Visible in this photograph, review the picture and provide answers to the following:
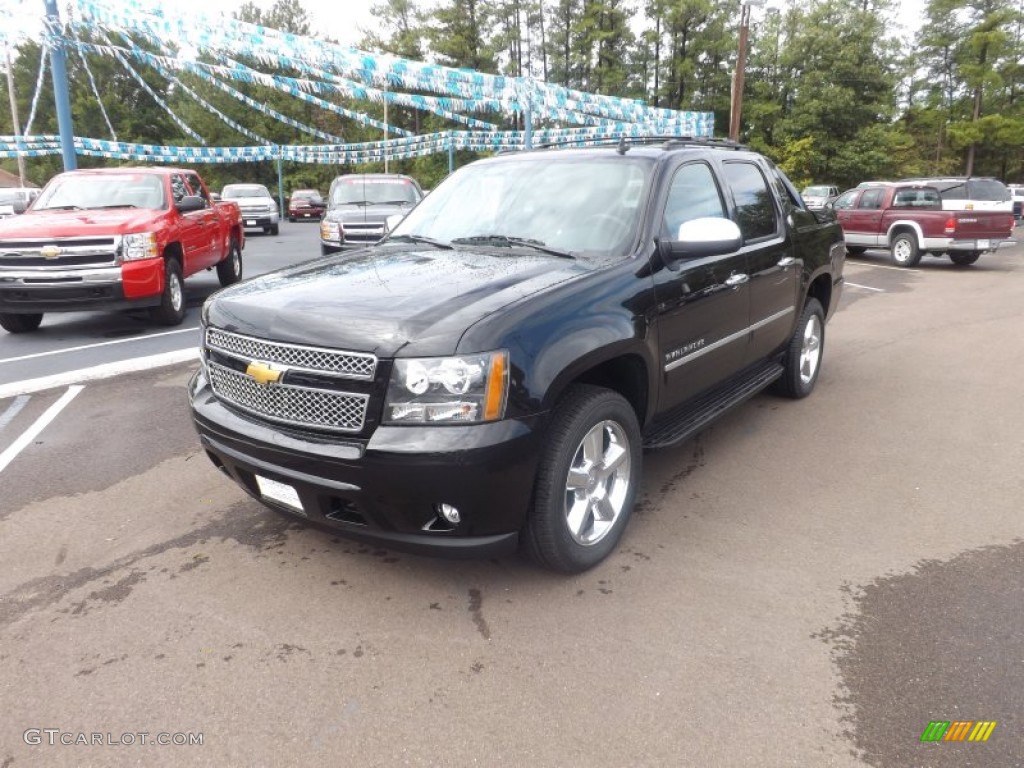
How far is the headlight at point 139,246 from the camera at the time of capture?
8.00m

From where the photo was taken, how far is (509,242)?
374 cm

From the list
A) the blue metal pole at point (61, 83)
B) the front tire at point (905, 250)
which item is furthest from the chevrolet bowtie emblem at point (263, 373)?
the front tire at point (905, 250)

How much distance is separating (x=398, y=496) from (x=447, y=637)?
23.6 inches

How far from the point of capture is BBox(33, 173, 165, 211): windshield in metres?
8.90

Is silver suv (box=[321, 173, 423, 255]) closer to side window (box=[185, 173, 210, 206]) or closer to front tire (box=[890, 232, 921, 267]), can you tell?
side window (box=[185, 173, 210, 206])

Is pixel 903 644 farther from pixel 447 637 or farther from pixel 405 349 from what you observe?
pixel 405 349

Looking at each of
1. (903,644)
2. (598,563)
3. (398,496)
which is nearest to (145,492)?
(398,496)

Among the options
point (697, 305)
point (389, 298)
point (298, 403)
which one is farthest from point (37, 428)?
point (697, 305)

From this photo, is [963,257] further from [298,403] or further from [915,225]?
[298,403]

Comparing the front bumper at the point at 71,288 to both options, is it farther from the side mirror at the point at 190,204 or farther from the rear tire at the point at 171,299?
the side mirror at the point at 190,204

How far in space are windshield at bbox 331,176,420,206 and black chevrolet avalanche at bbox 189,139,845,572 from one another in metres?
9.35

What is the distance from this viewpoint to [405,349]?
2648 mm

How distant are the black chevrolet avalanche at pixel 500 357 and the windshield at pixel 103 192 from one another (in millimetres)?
6192

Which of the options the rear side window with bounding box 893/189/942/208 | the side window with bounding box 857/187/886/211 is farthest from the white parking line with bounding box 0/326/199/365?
the side window with bounding box 857/187/886/211
